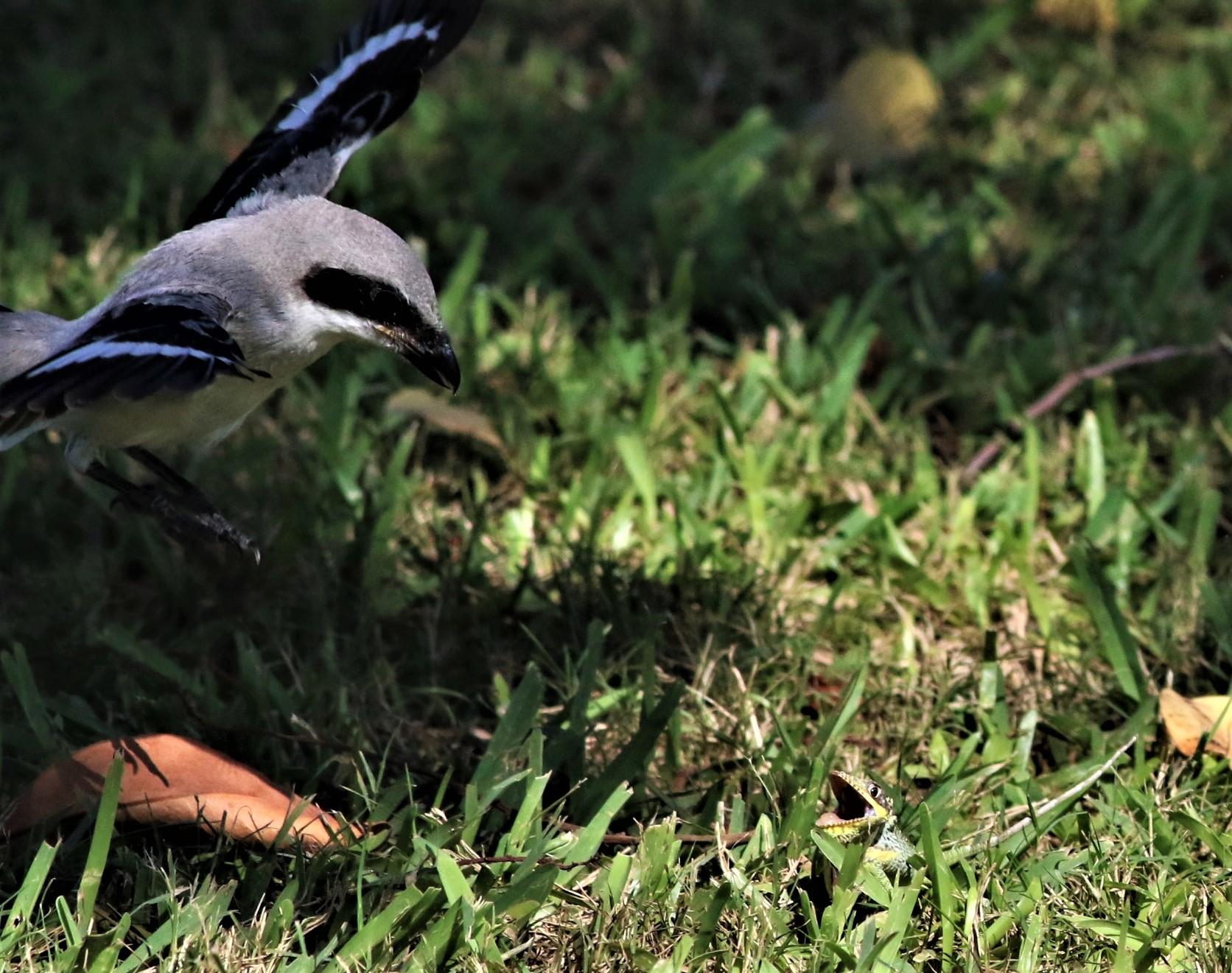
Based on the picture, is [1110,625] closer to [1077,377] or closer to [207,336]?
[1077,377]

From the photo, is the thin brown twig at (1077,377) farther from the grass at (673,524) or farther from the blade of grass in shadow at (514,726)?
the blade of grass in shadow at (514,726)

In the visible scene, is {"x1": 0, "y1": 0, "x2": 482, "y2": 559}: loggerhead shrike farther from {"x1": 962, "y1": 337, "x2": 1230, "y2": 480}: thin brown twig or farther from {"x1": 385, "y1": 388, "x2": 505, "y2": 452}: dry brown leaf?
{"x1": 962, "y1": 337, "x2": 1230, "y2": 480}: thin brown twig

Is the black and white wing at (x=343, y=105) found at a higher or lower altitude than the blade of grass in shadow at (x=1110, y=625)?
higher

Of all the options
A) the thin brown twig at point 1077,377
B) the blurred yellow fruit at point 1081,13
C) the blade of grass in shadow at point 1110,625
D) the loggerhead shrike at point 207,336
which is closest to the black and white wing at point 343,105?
the loggerhead shrike at point 207,336

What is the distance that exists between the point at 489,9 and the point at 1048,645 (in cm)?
395

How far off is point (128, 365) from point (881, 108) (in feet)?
12.3

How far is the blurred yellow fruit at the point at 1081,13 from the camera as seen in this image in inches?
255

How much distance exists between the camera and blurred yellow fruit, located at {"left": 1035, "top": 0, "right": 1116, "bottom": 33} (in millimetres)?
6465

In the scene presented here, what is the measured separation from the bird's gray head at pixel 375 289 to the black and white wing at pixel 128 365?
256mm

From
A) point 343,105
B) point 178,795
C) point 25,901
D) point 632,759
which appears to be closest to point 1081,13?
point 343,105

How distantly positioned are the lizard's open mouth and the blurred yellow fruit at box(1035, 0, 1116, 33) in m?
4.24

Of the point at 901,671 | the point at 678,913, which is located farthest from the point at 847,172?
the point at 678,913

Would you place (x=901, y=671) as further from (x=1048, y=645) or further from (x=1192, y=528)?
(x=1192, y=528)

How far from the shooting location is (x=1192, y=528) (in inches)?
160
